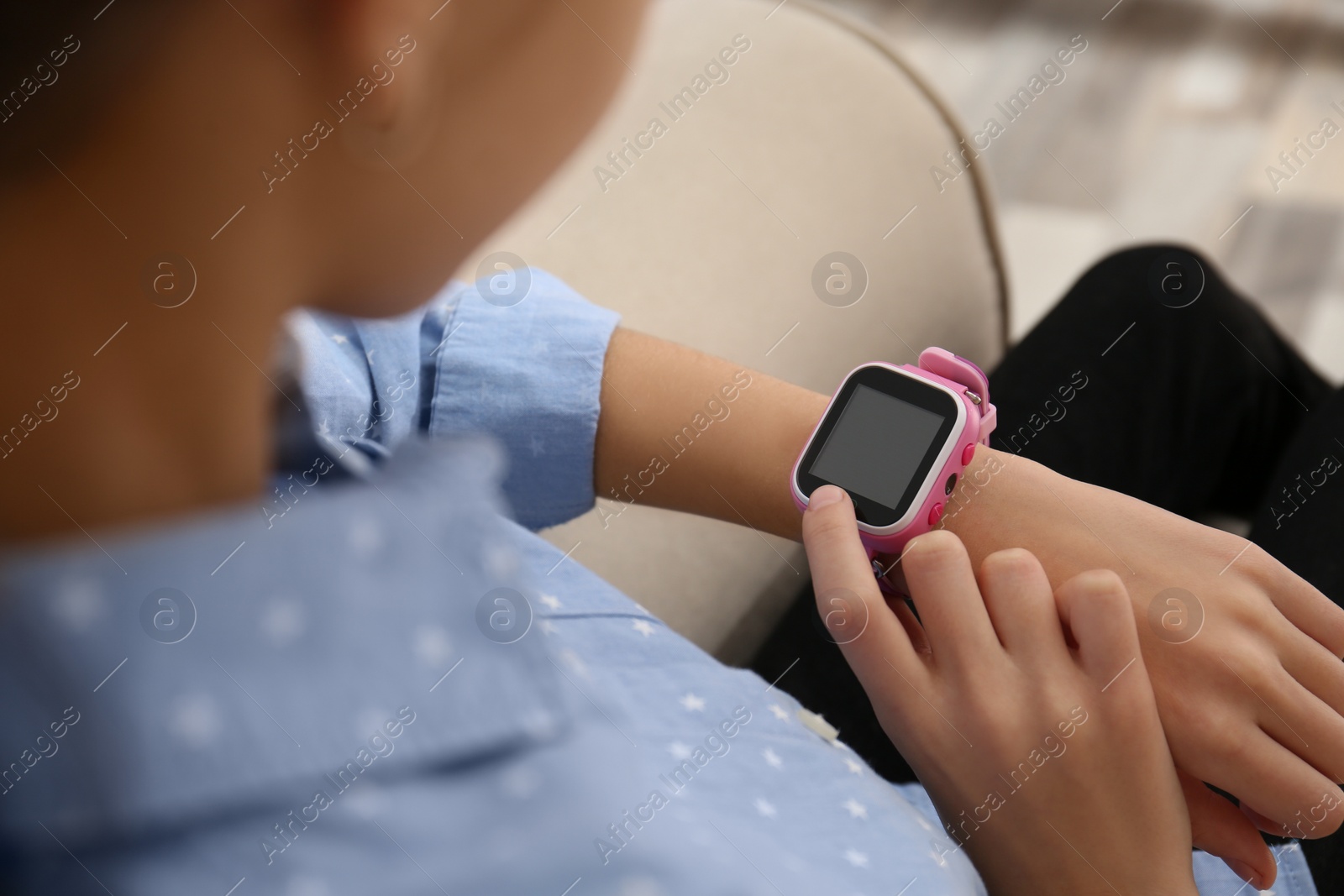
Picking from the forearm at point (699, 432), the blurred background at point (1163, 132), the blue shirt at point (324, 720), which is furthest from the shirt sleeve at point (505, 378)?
the blurred background at point (1163, 132)

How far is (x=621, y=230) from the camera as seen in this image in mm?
701

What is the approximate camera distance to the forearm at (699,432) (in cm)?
49

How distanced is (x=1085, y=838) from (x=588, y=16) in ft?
1.15

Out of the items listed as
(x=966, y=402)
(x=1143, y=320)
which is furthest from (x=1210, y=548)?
(x=1143, y=320)

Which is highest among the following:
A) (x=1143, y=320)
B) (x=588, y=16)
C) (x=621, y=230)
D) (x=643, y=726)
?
(x=588, y=16)

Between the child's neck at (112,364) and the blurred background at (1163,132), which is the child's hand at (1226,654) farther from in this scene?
the blurred background at (1163,132)

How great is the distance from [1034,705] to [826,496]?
0.38 ft

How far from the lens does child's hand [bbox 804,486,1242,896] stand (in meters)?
0.38

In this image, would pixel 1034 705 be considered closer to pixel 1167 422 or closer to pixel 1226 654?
pixel 1226 654

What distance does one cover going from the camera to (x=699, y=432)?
1.68ft

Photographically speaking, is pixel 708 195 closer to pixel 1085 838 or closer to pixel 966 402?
pixel 966 402

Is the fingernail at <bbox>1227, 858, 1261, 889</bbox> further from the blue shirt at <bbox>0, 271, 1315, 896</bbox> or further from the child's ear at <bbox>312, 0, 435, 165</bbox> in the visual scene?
the child's ear at <bbox>312, 0, 435, 165</bbox>

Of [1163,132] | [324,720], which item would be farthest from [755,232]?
[1163,132]

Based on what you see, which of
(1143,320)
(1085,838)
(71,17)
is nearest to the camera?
(71,17)
